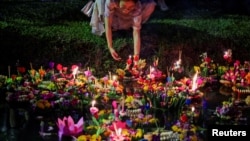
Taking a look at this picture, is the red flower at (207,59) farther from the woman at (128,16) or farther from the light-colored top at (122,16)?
the light-colored top at (122,16)

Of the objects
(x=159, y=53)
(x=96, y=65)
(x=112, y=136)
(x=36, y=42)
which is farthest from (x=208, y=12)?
(x=112, y=136)

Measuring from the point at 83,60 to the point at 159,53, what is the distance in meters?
1.38

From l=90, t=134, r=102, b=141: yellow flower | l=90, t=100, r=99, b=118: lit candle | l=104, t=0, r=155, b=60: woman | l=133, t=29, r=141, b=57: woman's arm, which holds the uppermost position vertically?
l=104, t=0, r=155, b=60: woman

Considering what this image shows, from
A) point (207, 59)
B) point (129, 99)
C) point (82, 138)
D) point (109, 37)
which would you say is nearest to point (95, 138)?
point (82, 138)

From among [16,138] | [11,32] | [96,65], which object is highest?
[11,32]

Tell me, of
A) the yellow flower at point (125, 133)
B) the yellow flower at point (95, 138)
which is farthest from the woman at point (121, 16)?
the yellow flower at point (95, 138)

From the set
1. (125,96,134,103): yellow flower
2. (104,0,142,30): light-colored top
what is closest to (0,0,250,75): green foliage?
(104,0,142,30): light-colored top

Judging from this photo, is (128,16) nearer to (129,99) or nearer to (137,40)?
(137,40)

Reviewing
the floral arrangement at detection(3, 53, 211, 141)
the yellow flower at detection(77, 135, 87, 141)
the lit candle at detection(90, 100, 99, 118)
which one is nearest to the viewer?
the yellow flower at detection(77, 135, 87, 141)

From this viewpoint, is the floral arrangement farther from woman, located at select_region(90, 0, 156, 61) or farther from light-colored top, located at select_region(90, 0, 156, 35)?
light-colored top, located at select_region(90, 0, 156, 35)

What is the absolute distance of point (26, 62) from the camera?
8.68 metres

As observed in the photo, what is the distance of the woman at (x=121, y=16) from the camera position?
8430 millimetres

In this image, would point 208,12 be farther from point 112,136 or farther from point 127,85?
point 112,136

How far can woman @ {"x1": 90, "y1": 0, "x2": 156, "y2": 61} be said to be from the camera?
332 inches
